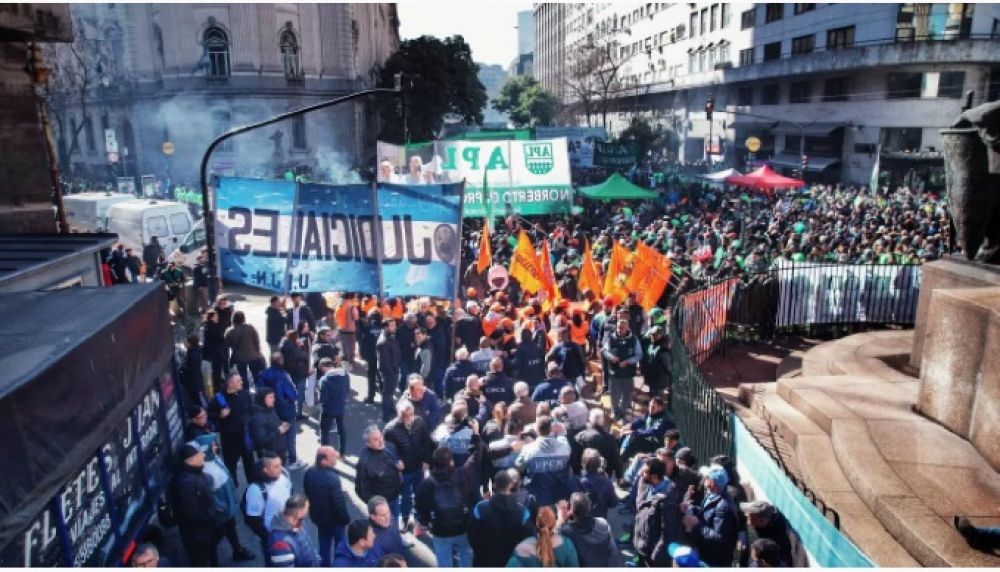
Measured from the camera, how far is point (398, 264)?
940cm

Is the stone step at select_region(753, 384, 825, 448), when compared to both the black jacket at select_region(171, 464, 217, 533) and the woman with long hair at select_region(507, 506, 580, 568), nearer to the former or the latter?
the woman with long hair at select_region(507, 506, 580, 568)

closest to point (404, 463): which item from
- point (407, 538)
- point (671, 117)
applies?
point (407, 538)

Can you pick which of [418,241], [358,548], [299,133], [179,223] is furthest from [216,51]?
[358,548]

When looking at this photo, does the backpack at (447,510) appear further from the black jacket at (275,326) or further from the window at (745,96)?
the window at (745,96)

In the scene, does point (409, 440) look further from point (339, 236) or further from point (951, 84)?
point (951, 84)

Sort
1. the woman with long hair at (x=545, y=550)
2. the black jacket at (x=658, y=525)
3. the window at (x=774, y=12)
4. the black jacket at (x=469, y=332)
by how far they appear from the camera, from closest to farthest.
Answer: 1. the woman with long hair at (x=545, y=550)
2. the black jacket at (x=658, y=525)
3. the black jacket at (x=469, y=332)
4. the window at (x=774, y=12)

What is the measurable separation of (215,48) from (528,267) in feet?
118

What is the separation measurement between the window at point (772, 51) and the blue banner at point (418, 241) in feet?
143

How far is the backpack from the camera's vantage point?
5887 mm

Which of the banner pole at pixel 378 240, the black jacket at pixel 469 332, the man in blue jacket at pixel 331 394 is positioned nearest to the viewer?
the man in blue jacket at pixel 331 394

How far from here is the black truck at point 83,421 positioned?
418 centimetres

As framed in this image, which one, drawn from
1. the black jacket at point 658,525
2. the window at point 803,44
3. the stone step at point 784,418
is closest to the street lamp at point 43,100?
the black jacket at point 658,525

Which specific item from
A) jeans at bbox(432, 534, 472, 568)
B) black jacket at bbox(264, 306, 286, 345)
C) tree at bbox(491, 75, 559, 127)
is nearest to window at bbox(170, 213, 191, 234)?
black jacket at bbox(264, 306, 286, 345)

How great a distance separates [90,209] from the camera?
20.7 meters
